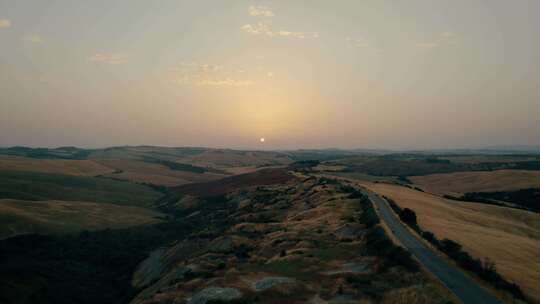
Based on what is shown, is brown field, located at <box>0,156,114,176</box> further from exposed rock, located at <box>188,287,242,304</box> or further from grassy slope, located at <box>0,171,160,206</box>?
exposed rock, located at <box>188,287,242,304</box>

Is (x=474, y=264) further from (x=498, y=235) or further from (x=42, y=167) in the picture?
(x=42, y=167)

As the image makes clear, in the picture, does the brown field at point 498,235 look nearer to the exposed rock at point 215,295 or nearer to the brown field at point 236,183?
the exposed rock at point 215,295

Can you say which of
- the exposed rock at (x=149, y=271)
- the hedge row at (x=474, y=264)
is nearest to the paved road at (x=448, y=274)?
the hedge row at (x=474, y=264)

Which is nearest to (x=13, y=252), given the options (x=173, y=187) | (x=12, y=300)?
(x=12, y=300)

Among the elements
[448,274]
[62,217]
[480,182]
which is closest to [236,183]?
[62,217]

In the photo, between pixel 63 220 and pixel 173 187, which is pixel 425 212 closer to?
pixel 63 220

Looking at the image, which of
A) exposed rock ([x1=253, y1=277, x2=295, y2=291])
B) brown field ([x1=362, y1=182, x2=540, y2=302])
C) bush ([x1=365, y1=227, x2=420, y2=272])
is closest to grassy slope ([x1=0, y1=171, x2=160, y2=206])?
brown field ([x1=362, y1=182, x2=540, y2=302])
